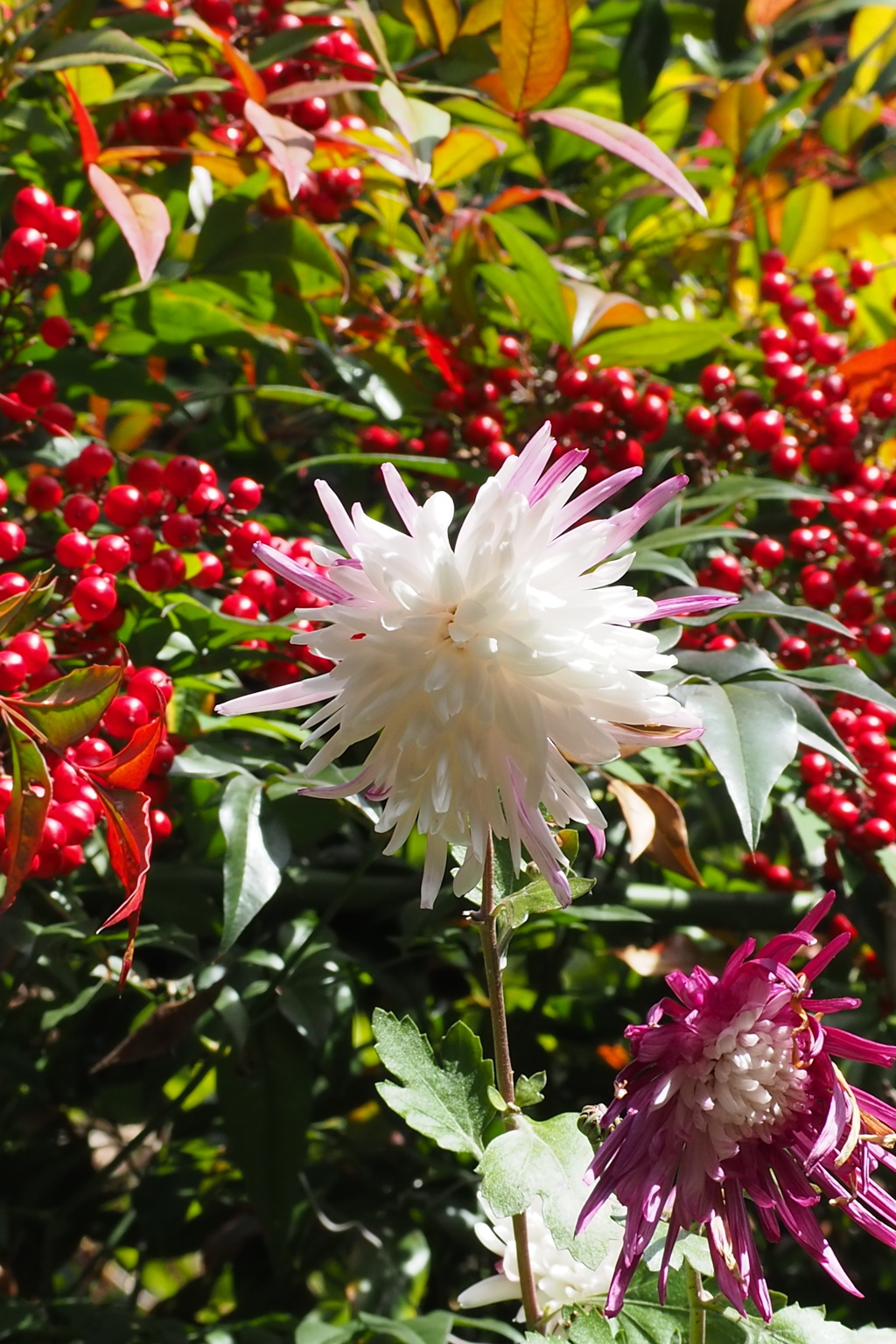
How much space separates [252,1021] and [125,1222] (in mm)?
234

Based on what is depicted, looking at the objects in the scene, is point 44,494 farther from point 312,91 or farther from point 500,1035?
point 500,1035

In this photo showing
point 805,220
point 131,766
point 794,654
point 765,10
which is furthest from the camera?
point 765,10

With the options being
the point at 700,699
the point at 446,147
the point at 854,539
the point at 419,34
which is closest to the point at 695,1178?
the point at 700,699

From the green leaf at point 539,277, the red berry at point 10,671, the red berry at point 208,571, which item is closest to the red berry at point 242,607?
the red berry at point 208,571

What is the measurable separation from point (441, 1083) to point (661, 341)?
0.42 m

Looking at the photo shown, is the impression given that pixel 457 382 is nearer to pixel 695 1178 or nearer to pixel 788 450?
pixel 788 450

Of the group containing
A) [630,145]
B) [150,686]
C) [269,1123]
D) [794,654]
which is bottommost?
[269,1123]

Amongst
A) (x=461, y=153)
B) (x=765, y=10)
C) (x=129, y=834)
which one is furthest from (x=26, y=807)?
(x=765, y=10)

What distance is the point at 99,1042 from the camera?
702mm

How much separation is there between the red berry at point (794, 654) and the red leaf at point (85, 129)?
1.36 feet

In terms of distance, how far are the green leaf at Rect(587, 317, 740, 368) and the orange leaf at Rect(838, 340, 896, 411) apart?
0.11 metres

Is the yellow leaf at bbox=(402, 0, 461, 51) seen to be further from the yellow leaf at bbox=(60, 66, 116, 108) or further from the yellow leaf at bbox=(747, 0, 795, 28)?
the yellow leaf at bbox=(747, 0, 795, 28)

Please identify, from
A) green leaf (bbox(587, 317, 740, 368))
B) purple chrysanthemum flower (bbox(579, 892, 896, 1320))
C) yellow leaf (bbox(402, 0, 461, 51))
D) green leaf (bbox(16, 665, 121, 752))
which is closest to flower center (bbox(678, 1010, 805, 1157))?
purple chrysanthemum flower (bbox(579, 892, 896, 1320))

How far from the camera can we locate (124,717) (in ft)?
1.51
